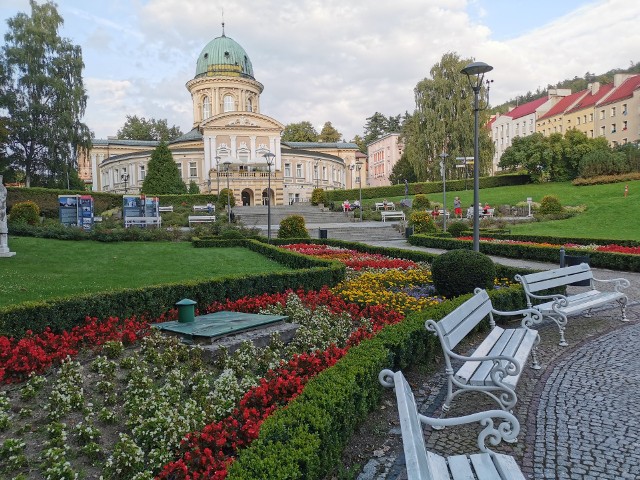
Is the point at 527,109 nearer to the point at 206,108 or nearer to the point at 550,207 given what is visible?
the point at 206,108

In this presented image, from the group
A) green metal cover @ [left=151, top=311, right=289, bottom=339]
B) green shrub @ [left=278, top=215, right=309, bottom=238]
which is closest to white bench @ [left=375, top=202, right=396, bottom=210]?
green shrub @ [left=278, top=215, right=309, bottom=238]

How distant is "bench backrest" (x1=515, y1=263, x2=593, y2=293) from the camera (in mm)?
8273

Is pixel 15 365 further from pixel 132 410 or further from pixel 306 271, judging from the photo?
pixel 306 271

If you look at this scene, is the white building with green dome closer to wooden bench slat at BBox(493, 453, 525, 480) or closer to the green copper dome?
the green copper dome

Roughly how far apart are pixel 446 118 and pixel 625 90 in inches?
1147

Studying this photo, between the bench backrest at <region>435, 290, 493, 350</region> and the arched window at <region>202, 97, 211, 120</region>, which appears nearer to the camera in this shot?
the bench backrest at <region>435, 290, 493, 350</region>

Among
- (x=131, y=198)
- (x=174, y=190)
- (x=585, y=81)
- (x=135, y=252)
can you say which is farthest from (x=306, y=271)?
(x=585, y=81)

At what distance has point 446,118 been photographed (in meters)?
49.9

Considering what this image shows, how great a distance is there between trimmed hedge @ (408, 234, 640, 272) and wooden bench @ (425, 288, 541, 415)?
32.8ft

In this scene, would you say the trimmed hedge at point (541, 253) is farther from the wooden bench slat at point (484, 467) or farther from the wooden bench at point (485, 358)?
the wooden bench slat at point (484, 467)

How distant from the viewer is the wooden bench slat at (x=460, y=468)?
2.96m

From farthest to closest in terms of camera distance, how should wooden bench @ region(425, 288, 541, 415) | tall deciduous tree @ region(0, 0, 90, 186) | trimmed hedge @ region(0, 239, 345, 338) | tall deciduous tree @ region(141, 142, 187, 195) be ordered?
tall deciduous tree @ region(141, 142, 187, 195), tall deciduous tree @ region(0, 0, 90, 186), trimmed hedge @ region(0, 239, 345, 338), wooden bench @ region(425, 288, 541, 415)

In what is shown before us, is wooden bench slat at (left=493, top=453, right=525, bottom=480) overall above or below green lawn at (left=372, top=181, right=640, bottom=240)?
below

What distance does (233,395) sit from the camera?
4.80m
